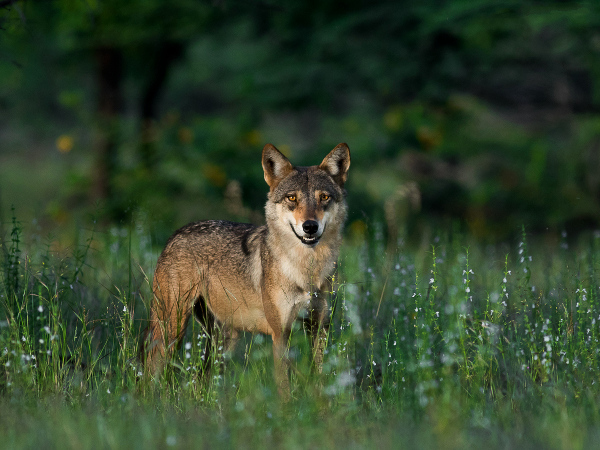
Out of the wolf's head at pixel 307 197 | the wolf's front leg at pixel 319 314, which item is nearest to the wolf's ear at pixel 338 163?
the wolf's head at pixel 307 197

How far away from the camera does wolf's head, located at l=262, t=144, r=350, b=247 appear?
4887 mm

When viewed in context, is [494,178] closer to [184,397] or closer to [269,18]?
[269,18]

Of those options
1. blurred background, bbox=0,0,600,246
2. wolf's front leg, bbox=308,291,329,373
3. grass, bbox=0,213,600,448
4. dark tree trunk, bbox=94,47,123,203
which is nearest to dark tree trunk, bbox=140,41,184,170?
blurred background, bbox=0,0,600,246

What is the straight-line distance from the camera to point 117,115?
13117mm

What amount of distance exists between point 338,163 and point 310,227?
890mm

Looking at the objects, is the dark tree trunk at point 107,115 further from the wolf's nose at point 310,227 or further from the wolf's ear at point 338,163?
the wolf's nose at point 310,227

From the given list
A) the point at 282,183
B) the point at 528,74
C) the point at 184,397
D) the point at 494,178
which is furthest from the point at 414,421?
the point at 528,74

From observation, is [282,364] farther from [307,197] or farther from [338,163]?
[338,163]

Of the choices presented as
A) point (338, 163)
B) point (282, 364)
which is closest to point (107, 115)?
→ point (338, 163)

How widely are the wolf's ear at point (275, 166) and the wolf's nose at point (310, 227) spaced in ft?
2.47

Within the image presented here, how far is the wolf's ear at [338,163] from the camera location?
5.36 m

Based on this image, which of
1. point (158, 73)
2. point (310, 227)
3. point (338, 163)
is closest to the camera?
point (310, 227)

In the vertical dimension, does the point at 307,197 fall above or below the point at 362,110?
below

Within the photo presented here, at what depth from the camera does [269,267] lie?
16.8 ft
